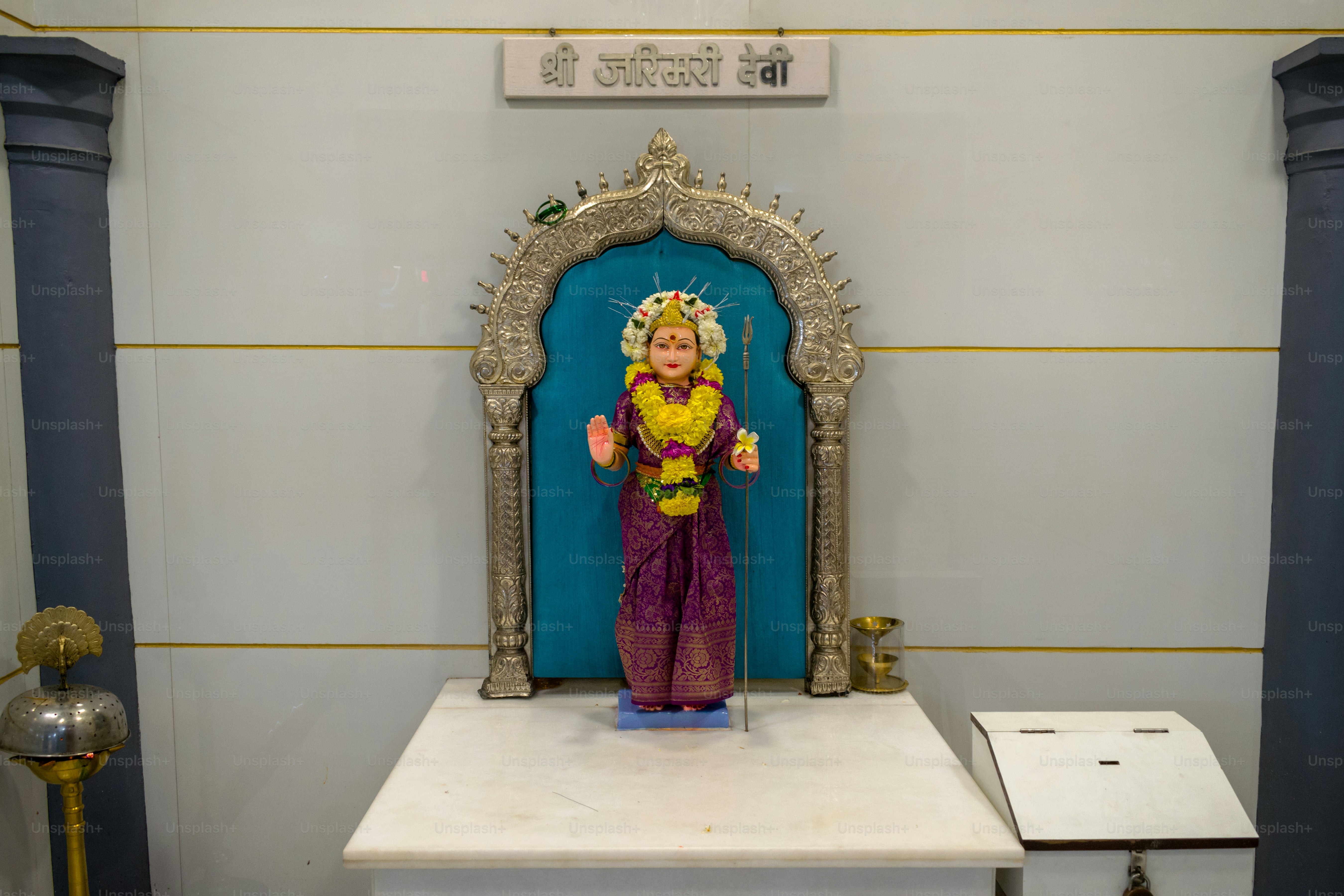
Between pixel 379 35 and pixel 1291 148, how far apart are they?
10.9 ft

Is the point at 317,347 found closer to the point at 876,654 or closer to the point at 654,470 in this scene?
the point at 654,470

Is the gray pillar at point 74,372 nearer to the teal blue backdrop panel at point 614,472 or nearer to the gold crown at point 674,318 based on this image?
the teal blue backdrop panel at point 614,472

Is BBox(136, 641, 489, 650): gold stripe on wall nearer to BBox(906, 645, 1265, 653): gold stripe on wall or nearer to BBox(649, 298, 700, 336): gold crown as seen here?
BBox(649, 298, 700, 336): gold crown

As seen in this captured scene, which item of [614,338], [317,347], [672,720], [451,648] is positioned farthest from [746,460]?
[317,347]

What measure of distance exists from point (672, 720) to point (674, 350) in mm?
1238

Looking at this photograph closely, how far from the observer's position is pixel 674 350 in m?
2.83

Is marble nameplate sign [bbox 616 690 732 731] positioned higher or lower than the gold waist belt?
lower

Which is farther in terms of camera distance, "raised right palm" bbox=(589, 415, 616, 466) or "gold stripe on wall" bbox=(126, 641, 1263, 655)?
"gold stripe on wall" bbox=(126, 641, 1263, 655)

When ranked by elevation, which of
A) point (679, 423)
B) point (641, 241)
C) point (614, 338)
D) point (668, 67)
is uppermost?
point (668, 67)

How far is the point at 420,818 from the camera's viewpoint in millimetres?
2471

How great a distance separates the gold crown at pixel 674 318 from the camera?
2.83 m

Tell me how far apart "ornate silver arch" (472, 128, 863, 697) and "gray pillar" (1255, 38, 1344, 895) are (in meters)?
1.63

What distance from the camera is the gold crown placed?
2.83 m

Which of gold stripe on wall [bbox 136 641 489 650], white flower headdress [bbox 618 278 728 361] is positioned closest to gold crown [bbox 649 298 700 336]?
white flower headdress [bbox 618 278 728 361]
